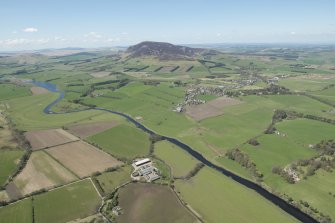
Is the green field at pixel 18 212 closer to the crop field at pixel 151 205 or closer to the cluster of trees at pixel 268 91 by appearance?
the crop field at pixel 151 205

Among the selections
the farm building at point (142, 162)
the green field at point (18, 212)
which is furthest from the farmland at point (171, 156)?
the farm building at point (142, 162)

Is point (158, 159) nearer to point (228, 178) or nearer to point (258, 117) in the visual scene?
point (228, 178)

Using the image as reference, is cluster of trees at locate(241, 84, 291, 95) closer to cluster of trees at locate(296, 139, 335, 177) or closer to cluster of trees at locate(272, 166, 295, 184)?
cluster of trees at locate(296, 139, 335, 177)

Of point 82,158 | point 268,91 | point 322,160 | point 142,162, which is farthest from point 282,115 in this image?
point 82,158

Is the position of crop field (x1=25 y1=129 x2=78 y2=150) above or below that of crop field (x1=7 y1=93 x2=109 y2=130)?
above

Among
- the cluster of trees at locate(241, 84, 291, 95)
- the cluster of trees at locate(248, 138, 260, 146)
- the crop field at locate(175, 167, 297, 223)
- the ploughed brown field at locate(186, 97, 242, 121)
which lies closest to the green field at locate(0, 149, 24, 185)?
the crop field at locate(175, 167, 297, 223)

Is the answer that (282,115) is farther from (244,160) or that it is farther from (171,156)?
(171,156)
